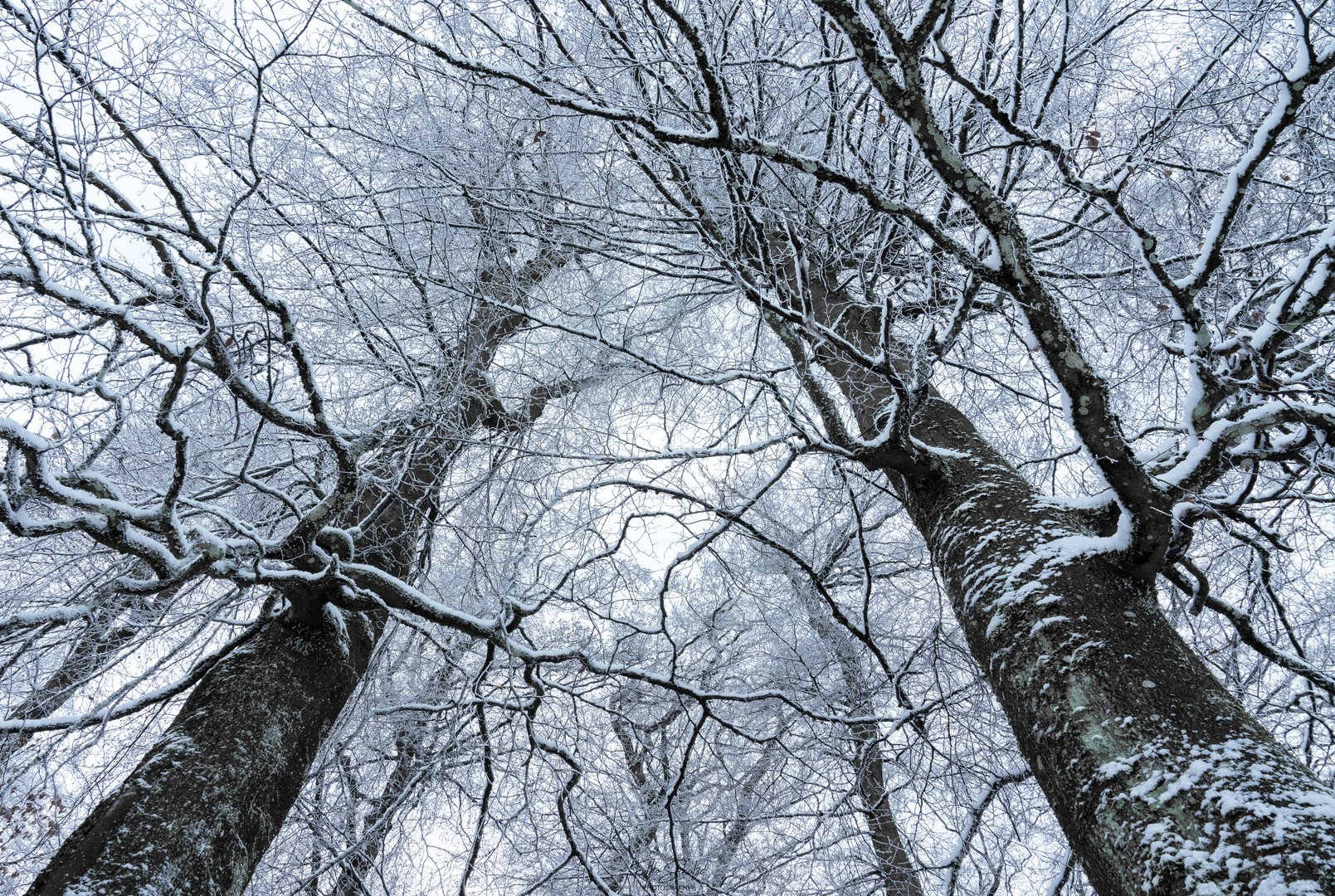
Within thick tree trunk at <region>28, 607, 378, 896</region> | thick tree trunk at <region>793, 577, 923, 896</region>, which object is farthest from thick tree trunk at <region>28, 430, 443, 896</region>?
thick tree trunk at <region>793, 577, 923, 896</region>

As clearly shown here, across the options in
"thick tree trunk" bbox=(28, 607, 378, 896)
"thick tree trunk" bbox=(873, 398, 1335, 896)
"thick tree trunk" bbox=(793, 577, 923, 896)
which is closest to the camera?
"thick tree trunk" bbox=(873, 398, 1335, 896)

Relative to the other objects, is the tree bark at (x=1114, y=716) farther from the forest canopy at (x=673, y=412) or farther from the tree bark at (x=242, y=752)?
the tree bark at (x=242, y=752)

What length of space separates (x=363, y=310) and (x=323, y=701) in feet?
5.55

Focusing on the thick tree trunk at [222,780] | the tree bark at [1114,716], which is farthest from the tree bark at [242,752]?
the tree bark at [1114,716]

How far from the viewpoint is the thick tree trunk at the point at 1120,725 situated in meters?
1.22

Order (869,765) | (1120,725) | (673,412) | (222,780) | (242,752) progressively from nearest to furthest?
1. (1120,725)
2. (222,780)
3. (242,752)
4. (869,765)
5. (673,412)

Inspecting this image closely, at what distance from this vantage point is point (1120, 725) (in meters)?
1.48

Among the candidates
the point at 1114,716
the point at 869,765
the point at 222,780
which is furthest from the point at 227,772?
the point at 869,765

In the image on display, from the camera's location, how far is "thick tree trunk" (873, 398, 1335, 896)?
122 centimetres

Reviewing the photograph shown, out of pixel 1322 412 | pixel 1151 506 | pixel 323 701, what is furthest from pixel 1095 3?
pixel 323 701

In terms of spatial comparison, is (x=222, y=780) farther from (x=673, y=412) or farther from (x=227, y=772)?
(x=673, y=412)

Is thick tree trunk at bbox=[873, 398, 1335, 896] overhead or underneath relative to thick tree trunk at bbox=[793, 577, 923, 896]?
→ underneath

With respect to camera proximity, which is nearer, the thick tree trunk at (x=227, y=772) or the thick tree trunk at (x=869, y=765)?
the thick tree trunk at (x=227, y=772)

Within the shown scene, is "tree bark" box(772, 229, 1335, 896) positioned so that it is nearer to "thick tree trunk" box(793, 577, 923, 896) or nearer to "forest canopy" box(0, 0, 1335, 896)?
"forest canopy" box(0, 0, 1335, 896)
